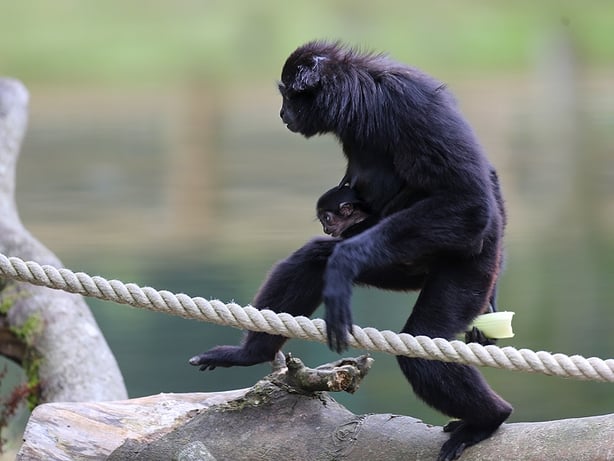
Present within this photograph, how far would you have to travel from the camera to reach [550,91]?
12.5 meters

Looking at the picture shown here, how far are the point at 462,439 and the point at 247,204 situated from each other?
8238 mm

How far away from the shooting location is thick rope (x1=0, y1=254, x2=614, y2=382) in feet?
9.96

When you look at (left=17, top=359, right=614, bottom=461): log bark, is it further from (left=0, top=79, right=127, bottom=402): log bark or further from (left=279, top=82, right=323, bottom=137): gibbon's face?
(left=0, top=79, right=127, bottom=402): log bark

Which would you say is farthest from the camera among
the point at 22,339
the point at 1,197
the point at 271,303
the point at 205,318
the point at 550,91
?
the point at 550,91

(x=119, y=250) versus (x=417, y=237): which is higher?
(x=417, y=237)

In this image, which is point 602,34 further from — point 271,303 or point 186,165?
point 271,303

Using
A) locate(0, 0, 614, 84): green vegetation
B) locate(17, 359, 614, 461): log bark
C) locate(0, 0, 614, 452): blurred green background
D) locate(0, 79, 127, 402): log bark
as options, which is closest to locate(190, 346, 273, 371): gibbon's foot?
locate(17, 359, 614, 461): log bark

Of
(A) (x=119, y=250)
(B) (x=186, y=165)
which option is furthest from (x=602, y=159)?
(A) (x=119, y=250)

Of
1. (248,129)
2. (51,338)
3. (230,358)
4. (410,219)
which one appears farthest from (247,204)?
(410,219)

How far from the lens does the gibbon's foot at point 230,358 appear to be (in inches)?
152

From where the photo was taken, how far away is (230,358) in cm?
388

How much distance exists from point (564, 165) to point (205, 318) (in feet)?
32.2

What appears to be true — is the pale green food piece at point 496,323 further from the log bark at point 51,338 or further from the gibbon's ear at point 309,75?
the log bark at point 51,338

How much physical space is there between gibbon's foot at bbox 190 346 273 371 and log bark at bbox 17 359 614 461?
0.65 ft
